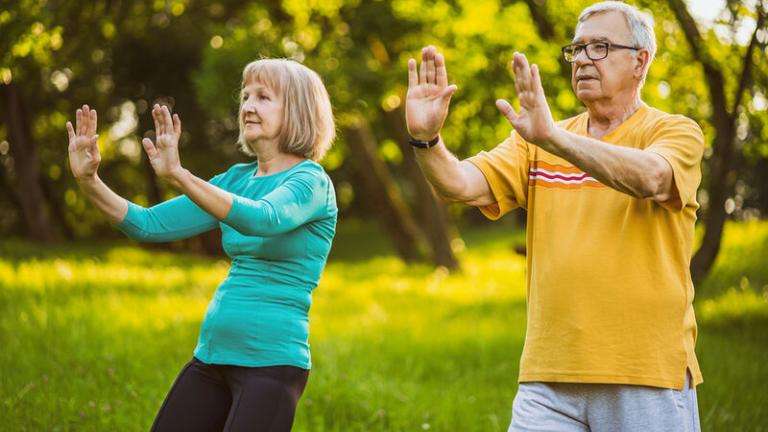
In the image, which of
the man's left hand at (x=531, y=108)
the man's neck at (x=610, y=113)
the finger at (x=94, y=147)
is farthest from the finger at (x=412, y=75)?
the finger at (x=94, y=147)

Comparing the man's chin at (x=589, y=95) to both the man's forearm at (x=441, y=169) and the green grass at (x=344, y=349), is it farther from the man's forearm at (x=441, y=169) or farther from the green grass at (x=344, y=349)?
the green grass at (x=344, y=349)

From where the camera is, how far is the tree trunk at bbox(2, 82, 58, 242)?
17.5m

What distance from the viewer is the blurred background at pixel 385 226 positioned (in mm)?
6191

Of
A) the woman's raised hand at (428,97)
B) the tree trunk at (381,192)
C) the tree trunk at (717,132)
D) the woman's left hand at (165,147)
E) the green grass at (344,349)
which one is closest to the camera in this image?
the woman's left hand at (165,147)

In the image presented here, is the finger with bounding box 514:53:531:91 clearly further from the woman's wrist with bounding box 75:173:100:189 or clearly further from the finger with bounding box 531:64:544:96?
the woman's wrist with bounding box 75:173:100:189

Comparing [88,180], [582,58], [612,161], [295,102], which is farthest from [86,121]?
[612,161]

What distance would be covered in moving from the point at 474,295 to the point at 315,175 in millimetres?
9125

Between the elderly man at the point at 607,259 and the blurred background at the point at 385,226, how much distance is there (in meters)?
2.78

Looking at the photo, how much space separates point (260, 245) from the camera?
337 centimetres

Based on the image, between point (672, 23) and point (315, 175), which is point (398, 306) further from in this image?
point (315, 175)

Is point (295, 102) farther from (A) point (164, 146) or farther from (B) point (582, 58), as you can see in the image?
(B) point (582, 58)

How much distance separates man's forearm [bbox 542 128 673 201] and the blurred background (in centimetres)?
330

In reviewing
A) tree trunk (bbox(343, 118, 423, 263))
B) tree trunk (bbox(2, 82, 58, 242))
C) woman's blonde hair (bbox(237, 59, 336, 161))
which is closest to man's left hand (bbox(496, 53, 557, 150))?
woman's blonde hair (bbox(237, 59, 336, 161))

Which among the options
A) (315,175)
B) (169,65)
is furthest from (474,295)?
(169,65)
